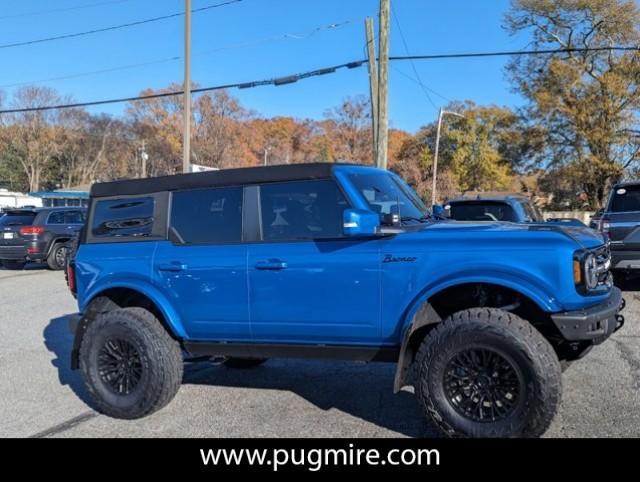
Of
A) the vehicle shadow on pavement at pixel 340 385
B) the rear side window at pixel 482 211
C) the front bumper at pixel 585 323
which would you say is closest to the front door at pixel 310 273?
the vehicle shadow on pavement at pixel 340 385

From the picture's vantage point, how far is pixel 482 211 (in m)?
10.2

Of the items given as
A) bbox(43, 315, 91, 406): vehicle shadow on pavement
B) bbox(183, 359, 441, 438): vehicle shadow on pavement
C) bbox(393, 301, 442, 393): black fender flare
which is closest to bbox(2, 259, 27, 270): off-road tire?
bbox(43, 315, 91, 406): vehicle shadow on pavement

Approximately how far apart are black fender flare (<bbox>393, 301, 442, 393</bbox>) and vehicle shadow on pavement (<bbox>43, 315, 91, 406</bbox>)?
2908 mm

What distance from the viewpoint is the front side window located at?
438 cm

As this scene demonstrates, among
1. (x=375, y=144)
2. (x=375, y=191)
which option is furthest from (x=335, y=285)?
(x=375, y=144)

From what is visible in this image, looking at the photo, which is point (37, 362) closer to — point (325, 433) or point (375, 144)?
point (325, 433)

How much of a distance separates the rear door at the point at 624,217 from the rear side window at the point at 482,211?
1732 mm

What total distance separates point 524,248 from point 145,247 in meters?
2.97

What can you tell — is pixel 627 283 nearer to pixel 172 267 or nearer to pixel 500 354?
pixel 500 354

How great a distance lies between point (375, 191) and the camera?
15.4 feet

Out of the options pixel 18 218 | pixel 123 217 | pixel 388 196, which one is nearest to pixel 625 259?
pixel 388 196

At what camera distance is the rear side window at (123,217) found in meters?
5.06

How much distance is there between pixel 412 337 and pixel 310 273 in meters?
0.85

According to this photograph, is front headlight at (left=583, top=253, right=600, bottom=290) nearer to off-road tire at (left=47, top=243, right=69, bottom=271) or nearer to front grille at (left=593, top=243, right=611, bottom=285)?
front grille at (left=593, top=243, right=611, bottom=285)
